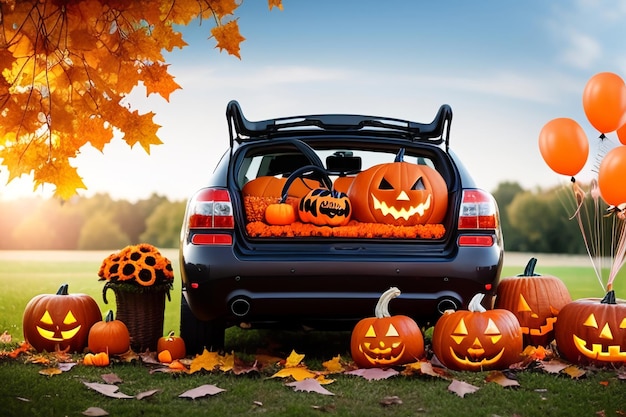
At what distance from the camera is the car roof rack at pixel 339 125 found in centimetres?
523

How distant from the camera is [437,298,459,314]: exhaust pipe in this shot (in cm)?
487

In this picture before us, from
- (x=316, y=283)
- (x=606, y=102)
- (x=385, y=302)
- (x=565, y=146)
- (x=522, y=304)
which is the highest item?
A: (x=606, y=102)

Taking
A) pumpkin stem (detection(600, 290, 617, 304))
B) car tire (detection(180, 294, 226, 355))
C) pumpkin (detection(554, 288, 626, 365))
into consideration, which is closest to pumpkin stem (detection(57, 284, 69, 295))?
car tire (detection(180, 294, 226, 355))

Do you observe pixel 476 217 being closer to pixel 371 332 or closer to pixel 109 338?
pixel 371 332

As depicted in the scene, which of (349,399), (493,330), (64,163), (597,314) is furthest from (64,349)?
(597,314)

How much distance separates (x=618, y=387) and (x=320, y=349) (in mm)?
2303

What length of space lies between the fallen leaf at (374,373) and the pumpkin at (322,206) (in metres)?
0.94

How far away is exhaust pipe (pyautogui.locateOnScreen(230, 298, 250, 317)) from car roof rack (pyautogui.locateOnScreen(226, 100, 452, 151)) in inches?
43.9

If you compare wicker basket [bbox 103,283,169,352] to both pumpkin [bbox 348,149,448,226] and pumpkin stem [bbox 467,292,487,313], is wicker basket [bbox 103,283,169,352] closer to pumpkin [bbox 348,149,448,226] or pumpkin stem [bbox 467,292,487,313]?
pumpkin [bbox 348,149,448,226]

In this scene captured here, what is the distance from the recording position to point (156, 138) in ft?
16.2

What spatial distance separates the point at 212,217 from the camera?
4.85 m

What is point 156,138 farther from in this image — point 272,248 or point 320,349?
point 320,349

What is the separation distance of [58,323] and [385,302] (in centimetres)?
266

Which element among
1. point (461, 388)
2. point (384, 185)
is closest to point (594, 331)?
point (461, 388)
